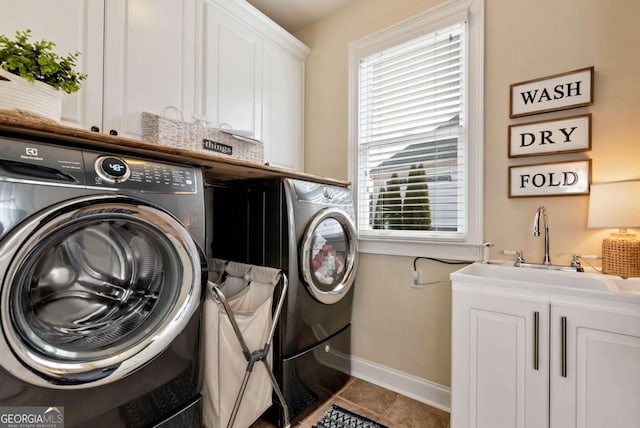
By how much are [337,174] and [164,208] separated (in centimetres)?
150

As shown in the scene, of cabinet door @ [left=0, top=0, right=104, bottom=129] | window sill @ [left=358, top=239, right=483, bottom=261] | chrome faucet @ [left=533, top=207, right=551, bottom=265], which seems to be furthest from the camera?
window sill @ [left=358, top=239, right=483, bottom=261]

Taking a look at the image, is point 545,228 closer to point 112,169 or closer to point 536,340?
point 536,340

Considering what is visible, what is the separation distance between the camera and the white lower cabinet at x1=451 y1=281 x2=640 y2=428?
3.39 feet

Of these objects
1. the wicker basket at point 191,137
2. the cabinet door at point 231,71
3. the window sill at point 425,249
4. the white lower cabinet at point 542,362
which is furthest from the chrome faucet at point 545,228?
the cabinet door at point 231,71

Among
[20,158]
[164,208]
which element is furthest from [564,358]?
[20,158]

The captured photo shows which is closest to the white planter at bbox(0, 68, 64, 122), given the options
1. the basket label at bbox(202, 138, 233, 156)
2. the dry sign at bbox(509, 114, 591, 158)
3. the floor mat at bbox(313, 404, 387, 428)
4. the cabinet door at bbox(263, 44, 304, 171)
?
the basket label at bbox(202, 138, 233, 156)

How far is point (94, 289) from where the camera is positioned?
109 centimetres

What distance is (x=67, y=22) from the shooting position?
49.7 inches

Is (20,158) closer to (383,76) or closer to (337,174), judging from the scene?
(337,174)

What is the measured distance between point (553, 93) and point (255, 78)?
5.93ft

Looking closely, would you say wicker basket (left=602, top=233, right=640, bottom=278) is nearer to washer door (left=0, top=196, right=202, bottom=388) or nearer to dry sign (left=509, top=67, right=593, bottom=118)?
dry sign (left=509, top=67, right=593, bottom=118)

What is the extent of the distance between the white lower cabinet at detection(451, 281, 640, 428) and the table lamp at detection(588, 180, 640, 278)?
37 cm

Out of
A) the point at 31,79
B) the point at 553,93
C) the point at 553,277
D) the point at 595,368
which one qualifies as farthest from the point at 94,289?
the point at 553,93

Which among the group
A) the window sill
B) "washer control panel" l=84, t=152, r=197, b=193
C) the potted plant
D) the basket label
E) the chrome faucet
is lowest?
the window sill
